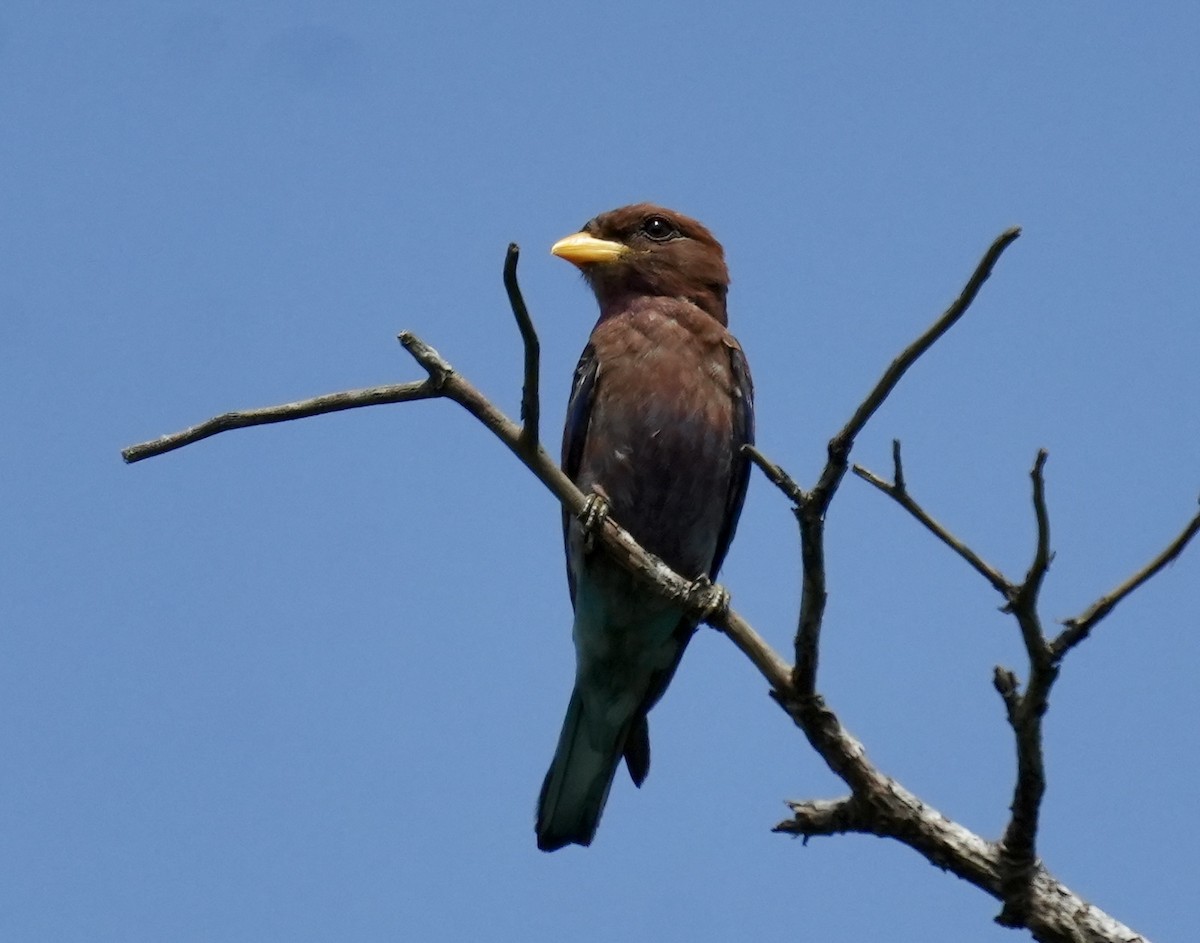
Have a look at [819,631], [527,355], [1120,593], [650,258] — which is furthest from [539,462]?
[650,258]

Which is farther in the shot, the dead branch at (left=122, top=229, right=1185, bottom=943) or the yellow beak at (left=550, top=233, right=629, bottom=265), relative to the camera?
the yellow beak at (left=550, top=233, right=629, bottom=265)

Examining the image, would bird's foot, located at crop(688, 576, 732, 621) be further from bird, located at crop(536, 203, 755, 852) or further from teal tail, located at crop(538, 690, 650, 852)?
teal tail, located at crop(538, 690, 650, 852)

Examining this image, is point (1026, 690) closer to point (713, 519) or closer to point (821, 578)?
point (821, 578)

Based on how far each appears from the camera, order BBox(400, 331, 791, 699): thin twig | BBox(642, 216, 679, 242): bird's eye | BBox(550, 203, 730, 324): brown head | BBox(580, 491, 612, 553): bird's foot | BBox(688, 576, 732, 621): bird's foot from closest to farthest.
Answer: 1. BBox(400, 331, 791, 699): thin twig
2. BBox(580, 491, 612, 553): bird's foot
3. BBox(688, 576, 732, 621): bird's foot
4. BBox(550, 203, 730, 324): brown head
5. BBox(642, 216, 679, 242): bird's eye

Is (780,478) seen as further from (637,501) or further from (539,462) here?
(637,501)

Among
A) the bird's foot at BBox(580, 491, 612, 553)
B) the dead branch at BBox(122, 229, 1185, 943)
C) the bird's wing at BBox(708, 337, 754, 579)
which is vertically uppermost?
the bird's wing at BBox(708, 337, 754, 579)

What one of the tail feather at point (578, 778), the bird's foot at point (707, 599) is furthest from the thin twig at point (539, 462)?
the tail feather at point (578, 778)

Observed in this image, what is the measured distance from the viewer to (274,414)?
4.34 meters

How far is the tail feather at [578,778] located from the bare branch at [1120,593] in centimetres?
309

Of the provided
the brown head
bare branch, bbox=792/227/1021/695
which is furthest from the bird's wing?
bare branch, bbox=792/227/1021/695

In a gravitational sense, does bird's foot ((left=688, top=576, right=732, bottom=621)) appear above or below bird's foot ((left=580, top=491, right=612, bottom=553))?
below

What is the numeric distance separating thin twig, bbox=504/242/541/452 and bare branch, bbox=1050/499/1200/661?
1564 mm

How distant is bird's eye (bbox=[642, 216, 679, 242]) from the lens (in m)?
7.32

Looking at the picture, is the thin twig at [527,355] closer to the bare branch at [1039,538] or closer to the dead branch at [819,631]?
the dead branch at [819,631]
